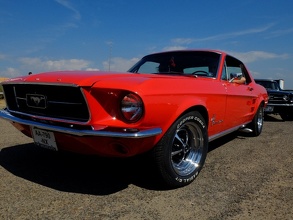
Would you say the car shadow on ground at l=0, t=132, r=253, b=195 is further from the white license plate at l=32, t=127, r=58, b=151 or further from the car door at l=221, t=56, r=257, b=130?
the car door at l=221, t=56, r=257, b=130

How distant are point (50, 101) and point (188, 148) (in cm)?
153

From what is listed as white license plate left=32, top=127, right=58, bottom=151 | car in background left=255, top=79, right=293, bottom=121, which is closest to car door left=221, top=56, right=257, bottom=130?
white license plate left=32, top=127, right=58, bottom=151

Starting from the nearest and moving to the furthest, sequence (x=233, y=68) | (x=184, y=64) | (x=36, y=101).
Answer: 1. (x=36, y=101)
2. (x=184, y=64)
3. (x=233, y=68)

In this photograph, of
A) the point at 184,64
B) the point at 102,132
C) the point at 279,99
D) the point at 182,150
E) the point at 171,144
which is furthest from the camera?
the point at 279,99

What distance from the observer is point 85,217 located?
2.15 meters

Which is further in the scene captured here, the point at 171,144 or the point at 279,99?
the point at 279,99

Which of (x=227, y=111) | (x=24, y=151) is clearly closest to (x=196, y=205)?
(x=227, y=111)

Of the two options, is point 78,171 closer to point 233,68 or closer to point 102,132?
point 102,132

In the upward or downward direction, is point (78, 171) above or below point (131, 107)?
below

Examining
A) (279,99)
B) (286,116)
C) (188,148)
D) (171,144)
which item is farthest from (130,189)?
(286,116)

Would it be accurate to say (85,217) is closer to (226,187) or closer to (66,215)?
Result: (66,215)

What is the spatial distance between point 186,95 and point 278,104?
7883 mm

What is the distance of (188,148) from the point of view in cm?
320

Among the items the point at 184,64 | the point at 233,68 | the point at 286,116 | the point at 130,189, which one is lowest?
the point at 286,116
